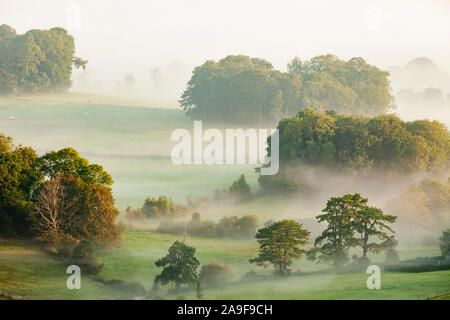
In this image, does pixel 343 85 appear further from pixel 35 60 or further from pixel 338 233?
pixel 338 233

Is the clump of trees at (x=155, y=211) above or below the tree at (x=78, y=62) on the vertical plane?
below

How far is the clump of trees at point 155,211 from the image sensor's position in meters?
47.0

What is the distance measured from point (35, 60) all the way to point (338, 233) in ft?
209

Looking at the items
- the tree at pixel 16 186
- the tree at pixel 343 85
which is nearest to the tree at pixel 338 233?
the tree at pixel 16 186

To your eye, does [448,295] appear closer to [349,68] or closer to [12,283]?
[12,283]

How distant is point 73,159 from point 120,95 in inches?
2666

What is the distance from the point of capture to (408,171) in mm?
54469

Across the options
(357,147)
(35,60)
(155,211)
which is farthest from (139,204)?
(35,60)

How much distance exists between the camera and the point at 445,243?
39.1 m

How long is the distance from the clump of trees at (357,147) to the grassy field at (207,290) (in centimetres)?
1379

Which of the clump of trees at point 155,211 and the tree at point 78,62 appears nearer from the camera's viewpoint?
the clump of trees at point 155,211

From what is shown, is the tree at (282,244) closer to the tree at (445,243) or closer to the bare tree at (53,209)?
the tree at (445,243)
